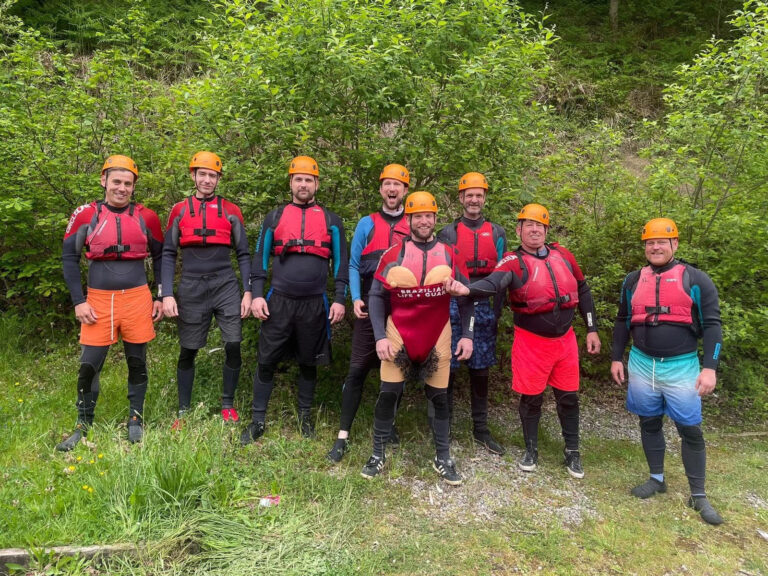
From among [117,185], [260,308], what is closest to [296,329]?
[260,308]

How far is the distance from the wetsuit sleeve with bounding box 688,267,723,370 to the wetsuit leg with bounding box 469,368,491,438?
76.4 inches

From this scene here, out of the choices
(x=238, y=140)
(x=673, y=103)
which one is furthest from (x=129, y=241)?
(x=673, y=103)

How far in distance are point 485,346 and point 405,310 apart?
4.12 ft

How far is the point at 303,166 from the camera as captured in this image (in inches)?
187

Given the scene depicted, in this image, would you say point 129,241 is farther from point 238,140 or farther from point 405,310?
point 405,310

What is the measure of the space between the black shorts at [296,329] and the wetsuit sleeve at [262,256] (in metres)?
0.14

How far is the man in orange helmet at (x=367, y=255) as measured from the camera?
4.75 meters

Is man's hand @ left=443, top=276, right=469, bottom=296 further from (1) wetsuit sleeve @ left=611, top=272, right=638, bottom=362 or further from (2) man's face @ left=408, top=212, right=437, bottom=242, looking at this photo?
(1) wetsuit sleeve @ left=611, top=272, right=638, bottom=362

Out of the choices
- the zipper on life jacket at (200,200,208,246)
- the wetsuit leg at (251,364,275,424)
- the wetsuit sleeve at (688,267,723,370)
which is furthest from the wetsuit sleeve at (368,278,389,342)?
the wetsuit sleeve at (688,267,723,370)

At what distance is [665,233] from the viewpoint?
438 cm

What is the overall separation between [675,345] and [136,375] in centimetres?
484

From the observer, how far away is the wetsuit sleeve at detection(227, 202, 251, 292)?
4.88 m

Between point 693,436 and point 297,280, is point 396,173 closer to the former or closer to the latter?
point 297,280

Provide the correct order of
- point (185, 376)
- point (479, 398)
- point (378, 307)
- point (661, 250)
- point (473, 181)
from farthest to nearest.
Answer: point (479, 398)
point (185, 376)
point (473, 181)
point (661, 250)
point (378, 307)
